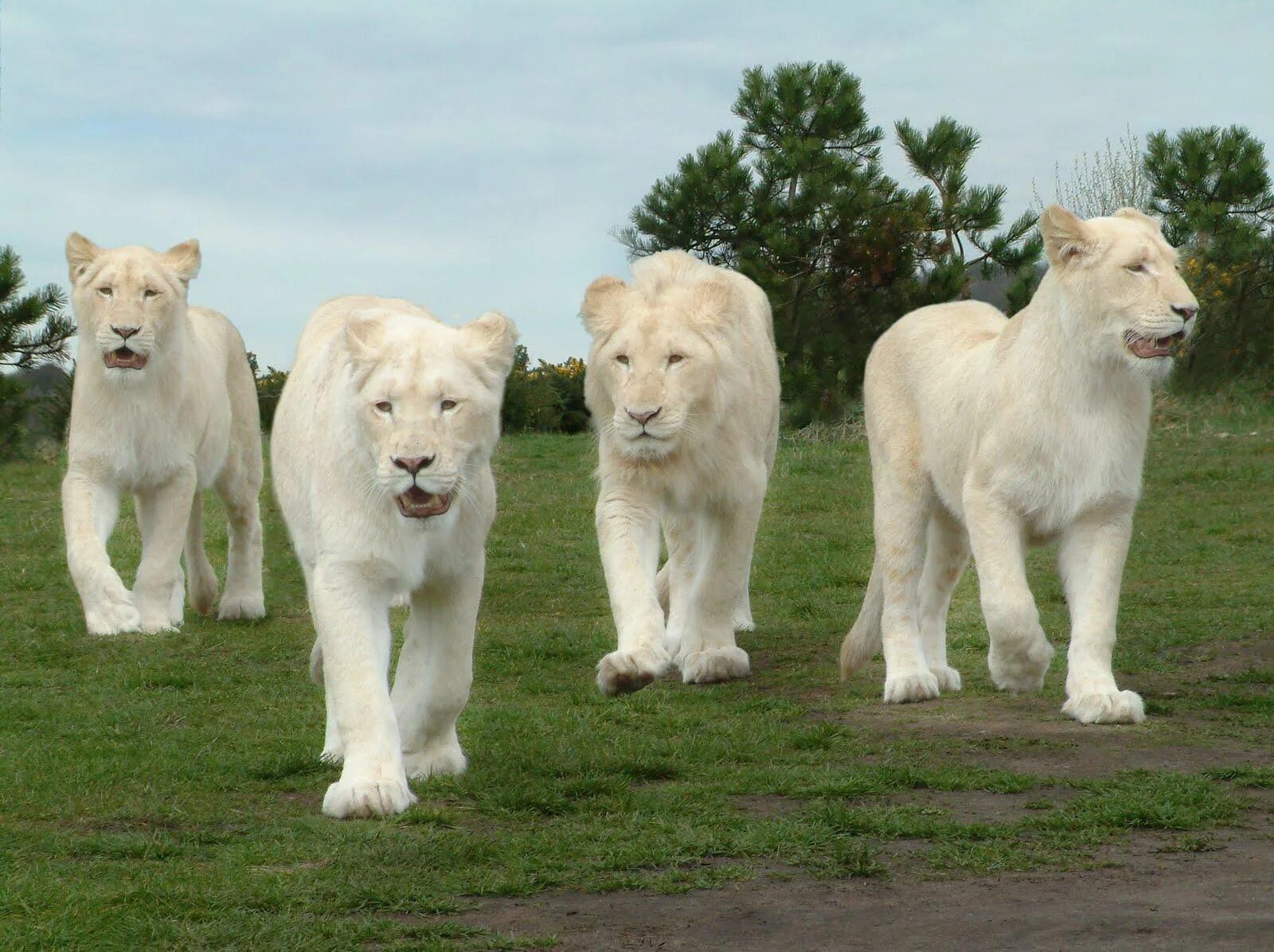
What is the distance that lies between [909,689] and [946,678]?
0.41 meters

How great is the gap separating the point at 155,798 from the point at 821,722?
8.18ft

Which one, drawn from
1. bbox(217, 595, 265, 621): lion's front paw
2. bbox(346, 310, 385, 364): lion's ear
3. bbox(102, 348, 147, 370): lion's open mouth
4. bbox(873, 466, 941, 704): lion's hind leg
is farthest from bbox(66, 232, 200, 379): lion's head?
bbox(346, 310, 385, 364): lion's ear

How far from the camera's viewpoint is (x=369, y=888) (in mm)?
4473

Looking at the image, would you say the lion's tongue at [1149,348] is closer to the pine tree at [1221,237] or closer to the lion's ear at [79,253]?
the lion's ear at [79,253]

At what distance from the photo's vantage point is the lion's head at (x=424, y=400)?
15.9ft

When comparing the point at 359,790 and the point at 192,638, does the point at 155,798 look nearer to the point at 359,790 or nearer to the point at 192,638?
the point at 359,790

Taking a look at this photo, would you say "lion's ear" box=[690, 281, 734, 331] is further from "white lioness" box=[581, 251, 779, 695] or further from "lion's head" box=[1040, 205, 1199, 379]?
"lion's head" box=[1040, 205, 1199, 379]

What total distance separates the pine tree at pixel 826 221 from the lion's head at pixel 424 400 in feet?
49.4

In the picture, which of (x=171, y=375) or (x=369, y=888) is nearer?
(x=369, y=888)

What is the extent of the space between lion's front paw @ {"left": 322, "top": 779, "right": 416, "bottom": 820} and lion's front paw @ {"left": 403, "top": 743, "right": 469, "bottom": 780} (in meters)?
0.50

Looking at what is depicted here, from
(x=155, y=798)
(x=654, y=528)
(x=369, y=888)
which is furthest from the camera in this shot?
(x=654, y=528)

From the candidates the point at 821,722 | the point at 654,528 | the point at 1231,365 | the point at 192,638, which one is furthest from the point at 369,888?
the point at 1231,365

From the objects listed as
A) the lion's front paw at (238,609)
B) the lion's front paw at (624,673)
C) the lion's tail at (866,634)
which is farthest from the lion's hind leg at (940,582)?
the lion's front paw at (238,609)

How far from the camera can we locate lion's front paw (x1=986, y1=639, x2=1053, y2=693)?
6695 mm
